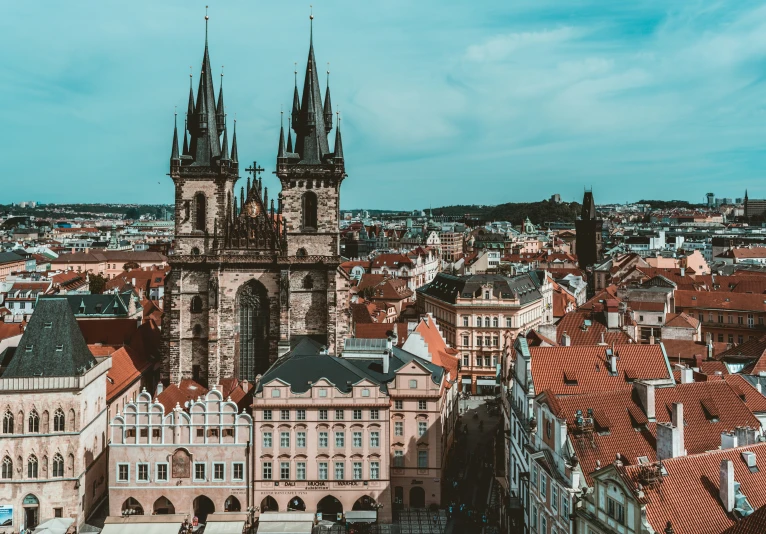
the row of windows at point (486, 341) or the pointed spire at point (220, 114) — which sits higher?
the pointed spire at point (220, 114)

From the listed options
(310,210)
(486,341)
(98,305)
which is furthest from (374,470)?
(98,305)

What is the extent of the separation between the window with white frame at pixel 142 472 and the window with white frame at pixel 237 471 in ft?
21.1

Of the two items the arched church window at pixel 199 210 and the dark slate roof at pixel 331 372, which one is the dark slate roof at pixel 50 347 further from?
the arched church window at pixel 199 210

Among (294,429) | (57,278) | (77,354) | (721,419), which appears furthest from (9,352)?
(57,278)

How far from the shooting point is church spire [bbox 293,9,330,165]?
253ft

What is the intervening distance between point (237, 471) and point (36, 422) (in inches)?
623

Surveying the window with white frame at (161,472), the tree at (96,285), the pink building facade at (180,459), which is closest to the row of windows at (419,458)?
the pink building facade at (180,459)

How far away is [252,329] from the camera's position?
77000 millimetres

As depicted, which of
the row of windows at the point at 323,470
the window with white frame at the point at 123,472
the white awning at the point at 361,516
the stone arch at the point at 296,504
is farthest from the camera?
the stone arch at the point at 296,504

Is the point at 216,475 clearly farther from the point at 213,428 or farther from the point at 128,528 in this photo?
the point at 128,528

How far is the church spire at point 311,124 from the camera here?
77.2m

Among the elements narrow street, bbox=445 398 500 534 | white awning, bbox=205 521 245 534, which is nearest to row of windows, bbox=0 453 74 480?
white awning, bbox=205 521 245 534

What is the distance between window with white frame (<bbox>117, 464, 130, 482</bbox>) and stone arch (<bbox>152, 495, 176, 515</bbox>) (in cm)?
294

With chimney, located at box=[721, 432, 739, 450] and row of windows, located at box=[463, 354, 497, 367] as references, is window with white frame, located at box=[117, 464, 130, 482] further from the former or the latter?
row of windows, located at box=[463, 354, 497, 367]
